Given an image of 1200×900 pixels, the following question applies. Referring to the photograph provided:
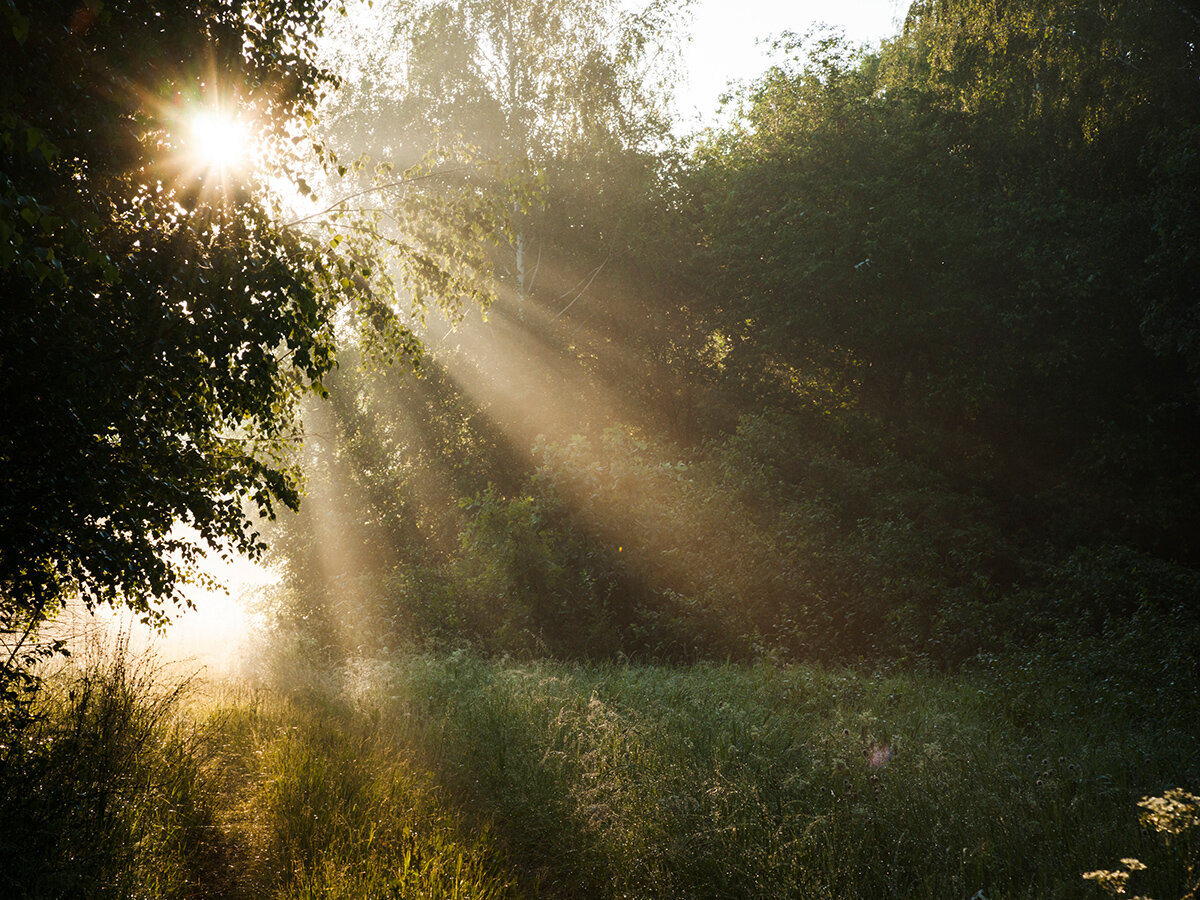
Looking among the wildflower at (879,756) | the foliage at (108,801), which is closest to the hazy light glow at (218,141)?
the foliage at (108,801)

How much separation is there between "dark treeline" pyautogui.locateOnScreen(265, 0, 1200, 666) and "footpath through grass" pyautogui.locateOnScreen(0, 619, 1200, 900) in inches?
181

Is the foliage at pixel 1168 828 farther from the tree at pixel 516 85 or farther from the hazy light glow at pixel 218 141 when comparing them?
the tree at pixel 516 85

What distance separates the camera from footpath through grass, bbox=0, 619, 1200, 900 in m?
3.93

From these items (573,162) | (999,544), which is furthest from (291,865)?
(573,162)

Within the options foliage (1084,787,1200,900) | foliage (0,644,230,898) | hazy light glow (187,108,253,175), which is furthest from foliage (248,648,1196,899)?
hazy light glow (187,108,253,175)

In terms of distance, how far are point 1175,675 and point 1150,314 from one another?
9036mm

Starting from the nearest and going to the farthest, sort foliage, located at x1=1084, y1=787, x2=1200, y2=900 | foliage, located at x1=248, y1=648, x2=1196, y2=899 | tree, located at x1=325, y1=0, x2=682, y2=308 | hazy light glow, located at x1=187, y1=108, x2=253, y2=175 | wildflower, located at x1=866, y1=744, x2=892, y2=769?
foliage, located at x1=1084, y1=787, x2=1200, y2=900
foliage, located at x1=248, y1=648, x2=1196, y2=899
hazy light glow, located at x1=187, y1=108, x2=253, y2=175
wildflower, located at x1=866, y1=744, x2=892, y2=769
tree, located at x1=325, y1=0, x2=682, y2=308

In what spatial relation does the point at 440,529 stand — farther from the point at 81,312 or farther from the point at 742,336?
the point at 81,312

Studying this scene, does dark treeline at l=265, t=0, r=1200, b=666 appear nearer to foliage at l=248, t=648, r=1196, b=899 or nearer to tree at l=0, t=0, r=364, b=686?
tree at l=0, t=0, r=364, b=686

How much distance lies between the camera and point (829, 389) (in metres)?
22.0

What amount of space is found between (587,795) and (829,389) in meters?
18.7

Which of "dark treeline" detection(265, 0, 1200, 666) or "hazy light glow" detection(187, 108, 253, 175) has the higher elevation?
"dark treeline" detection(265, 0, 1200, 666)

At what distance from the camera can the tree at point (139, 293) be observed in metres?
4.01

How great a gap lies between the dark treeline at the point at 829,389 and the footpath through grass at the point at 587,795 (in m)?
4.61
